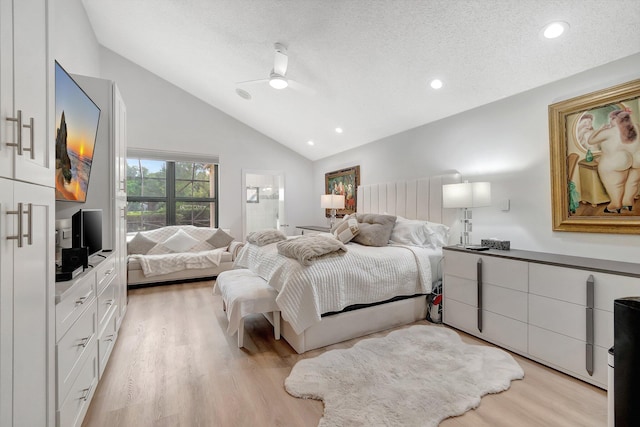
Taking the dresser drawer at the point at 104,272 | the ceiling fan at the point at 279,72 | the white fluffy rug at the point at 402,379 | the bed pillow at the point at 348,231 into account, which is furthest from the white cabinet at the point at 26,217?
the bed pillow at the point at 348,231

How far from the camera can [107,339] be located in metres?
2.20

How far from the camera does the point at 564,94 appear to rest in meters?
2.50

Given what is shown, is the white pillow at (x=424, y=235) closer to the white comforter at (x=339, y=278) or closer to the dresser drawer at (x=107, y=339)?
the white comforter at (x=339, y=278)

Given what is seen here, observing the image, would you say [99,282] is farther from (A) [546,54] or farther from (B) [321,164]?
A: (B) [321,164]

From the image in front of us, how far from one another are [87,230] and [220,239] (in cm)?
327

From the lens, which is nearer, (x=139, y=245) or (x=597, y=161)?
(x=597, y=161)

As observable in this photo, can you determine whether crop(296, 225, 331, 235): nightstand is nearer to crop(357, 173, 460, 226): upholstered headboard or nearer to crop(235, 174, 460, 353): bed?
crop(357, 173, 460, 226): upholstered headboard

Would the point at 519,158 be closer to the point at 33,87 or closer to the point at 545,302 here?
the point at 545,302

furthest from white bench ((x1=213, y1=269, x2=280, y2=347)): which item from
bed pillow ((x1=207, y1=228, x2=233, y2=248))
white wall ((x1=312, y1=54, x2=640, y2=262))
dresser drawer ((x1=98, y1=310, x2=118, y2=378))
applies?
bed pillow ((x1=207, y1=228, x2=233, y2=248))

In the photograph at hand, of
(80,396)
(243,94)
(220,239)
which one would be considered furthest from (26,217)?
(220,239)

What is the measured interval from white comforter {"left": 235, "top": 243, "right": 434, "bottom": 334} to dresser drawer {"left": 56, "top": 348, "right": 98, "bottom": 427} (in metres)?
1.24

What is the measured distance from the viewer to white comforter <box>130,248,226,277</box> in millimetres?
4434

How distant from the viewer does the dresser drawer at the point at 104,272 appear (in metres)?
1.98

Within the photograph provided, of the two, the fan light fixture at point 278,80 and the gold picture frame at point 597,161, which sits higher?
the fan light fixture at point 278,80
